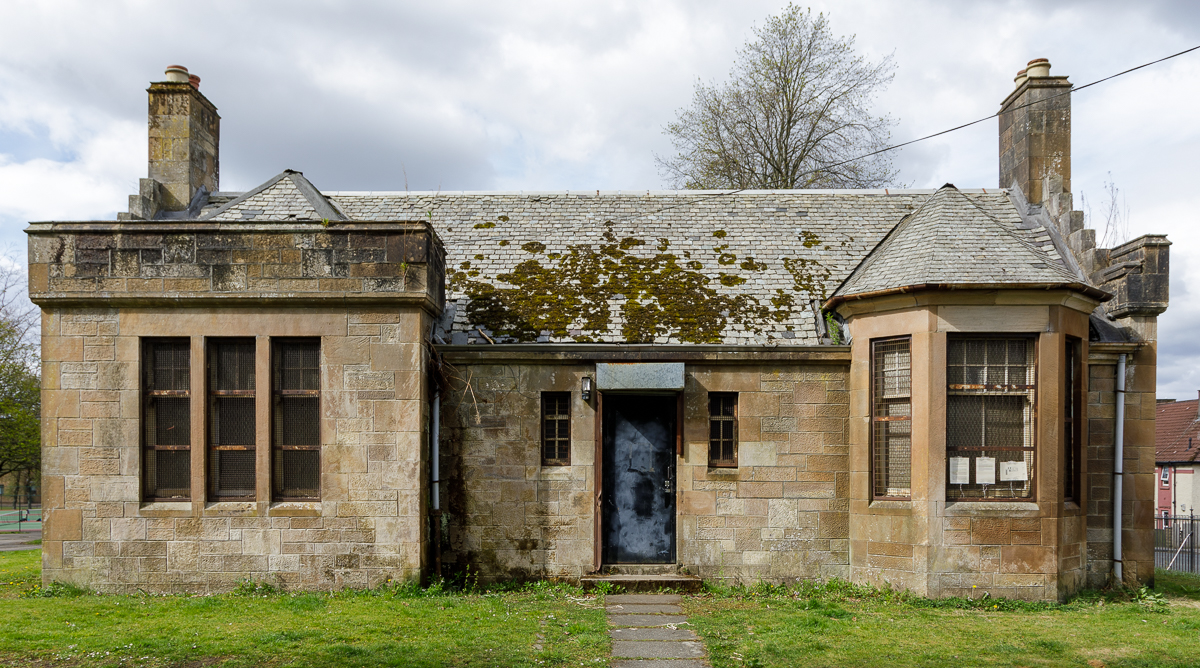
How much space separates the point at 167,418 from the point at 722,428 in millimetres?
7625

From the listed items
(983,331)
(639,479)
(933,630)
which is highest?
(983,331)

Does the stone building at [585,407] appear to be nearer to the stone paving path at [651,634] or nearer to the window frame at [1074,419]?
the window frame at [1074,419]

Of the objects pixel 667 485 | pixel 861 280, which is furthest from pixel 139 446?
pixel 861 280

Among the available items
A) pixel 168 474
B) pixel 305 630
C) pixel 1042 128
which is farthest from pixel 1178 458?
pixel 168 474

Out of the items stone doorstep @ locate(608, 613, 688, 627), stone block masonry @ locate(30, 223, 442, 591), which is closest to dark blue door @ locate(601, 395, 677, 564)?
stone doorstep @ locate(608, 613, 688, 627)

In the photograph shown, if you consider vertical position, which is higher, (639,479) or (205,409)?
(205,409)

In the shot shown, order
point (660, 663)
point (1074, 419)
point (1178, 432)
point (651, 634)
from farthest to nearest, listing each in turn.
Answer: point (1178, 432)
point (1074, 419)
point (651, 634)
point (660, 663)

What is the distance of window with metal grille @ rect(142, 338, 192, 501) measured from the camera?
9.49 meters

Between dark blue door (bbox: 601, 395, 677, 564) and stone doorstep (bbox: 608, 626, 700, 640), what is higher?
dark blue door (bbox: 601, 395, 677, 564)

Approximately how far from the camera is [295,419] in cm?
959

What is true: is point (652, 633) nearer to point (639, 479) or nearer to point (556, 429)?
point (639, 479)

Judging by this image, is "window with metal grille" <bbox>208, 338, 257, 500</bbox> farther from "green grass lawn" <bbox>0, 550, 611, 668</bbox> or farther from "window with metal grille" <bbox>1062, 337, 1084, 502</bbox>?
"window with metal grille" <bbox>1062, 337, 1084, 502</bbox>

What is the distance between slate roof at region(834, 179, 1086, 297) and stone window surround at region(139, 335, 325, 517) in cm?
796

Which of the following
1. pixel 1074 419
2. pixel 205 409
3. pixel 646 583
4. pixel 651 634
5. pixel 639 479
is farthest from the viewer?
pixel 639 479
